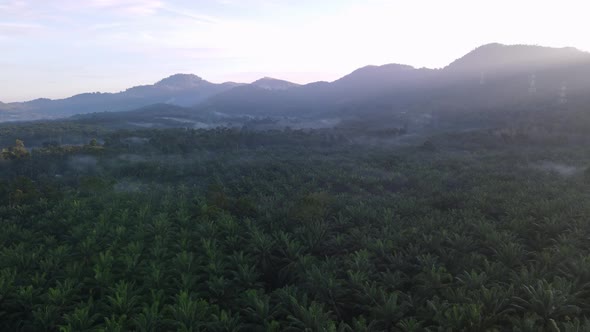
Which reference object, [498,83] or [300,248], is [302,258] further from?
[498,83]

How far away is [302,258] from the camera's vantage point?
15258 mm

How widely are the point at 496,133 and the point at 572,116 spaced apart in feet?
52.2

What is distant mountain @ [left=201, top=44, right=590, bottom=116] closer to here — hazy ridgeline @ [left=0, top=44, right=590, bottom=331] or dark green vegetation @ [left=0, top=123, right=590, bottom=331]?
hazy ridgeline @ [left=0, top=44, right=590, bottom=331]

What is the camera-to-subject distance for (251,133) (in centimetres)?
8356

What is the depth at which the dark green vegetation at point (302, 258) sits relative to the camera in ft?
37.2

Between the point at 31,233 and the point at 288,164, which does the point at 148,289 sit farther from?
the point at 288,164

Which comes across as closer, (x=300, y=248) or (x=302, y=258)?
(x=302, y=258)

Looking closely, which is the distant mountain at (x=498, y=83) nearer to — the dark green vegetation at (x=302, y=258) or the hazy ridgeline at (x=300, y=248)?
the hazy ridgeline at (x=300, y=248)

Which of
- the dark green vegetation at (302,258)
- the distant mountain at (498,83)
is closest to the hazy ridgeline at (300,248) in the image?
the dark green vegetation at (302,258)

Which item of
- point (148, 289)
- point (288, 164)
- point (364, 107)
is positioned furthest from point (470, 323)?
point (364, 107)

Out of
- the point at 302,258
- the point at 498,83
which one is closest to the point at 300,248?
the point at 302,258

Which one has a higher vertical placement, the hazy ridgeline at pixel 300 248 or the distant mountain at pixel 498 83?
the distant mountain at pixel 498 83

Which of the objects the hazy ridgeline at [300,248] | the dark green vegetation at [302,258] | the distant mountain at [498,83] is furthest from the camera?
the distant mountain at [498,83]

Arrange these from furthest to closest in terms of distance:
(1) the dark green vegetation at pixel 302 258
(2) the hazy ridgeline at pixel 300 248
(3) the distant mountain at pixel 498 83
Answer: (3) the distant mountain at pixel 498 83 → (2) the hazy ridgeline at pixel 300 248 → (1) the dark green vegetation at pixel 302 258
